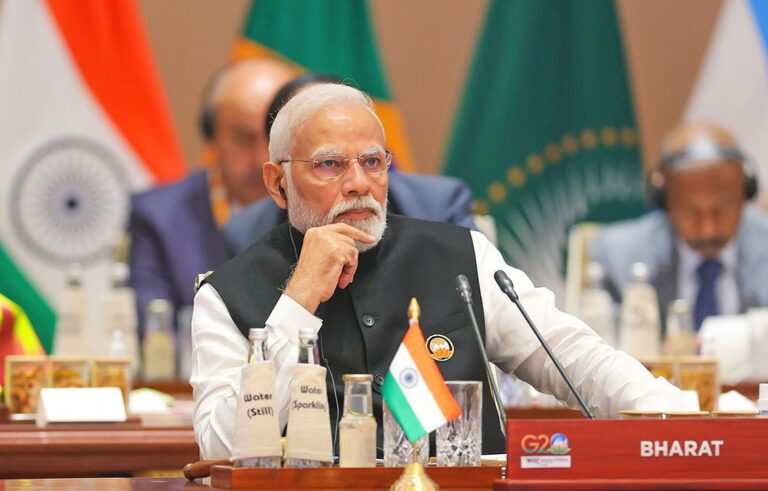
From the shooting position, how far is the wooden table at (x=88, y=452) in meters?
2.69

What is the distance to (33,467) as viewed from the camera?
270cm

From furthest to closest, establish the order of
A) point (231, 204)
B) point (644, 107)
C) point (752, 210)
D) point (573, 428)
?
1. point (644, 107)
2. point (752, 210)
3. point (231, 204)
4. point (573, 428)

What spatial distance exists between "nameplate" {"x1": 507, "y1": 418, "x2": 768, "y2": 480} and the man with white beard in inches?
19.2

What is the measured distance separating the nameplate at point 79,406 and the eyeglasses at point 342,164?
2.85 feet

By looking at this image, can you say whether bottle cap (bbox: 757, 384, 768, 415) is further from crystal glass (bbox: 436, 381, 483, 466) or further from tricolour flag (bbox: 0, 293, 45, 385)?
tricolour flag (bbox: 0, 293, 45, 385)

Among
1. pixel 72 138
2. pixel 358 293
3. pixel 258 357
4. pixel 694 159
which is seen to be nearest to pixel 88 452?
pixel 358 293

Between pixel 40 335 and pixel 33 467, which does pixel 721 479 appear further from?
pixel 40 335

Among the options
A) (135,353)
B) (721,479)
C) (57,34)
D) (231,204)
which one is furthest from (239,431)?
(57,34)

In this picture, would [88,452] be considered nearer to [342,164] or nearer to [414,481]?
[342,164]

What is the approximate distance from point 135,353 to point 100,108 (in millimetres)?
1840

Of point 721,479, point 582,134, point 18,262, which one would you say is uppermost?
point 582,134

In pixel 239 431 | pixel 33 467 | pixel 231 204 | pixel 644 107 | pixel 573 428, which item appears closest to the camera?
pixel 573 428

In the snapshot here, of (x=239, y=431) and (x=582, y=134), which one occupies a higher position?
(x=582, y=134)

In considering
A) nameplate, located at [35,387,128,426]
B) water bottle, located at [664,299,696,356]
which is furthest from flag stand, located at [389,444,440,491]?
water bottle, located at [664,299,696,356]
